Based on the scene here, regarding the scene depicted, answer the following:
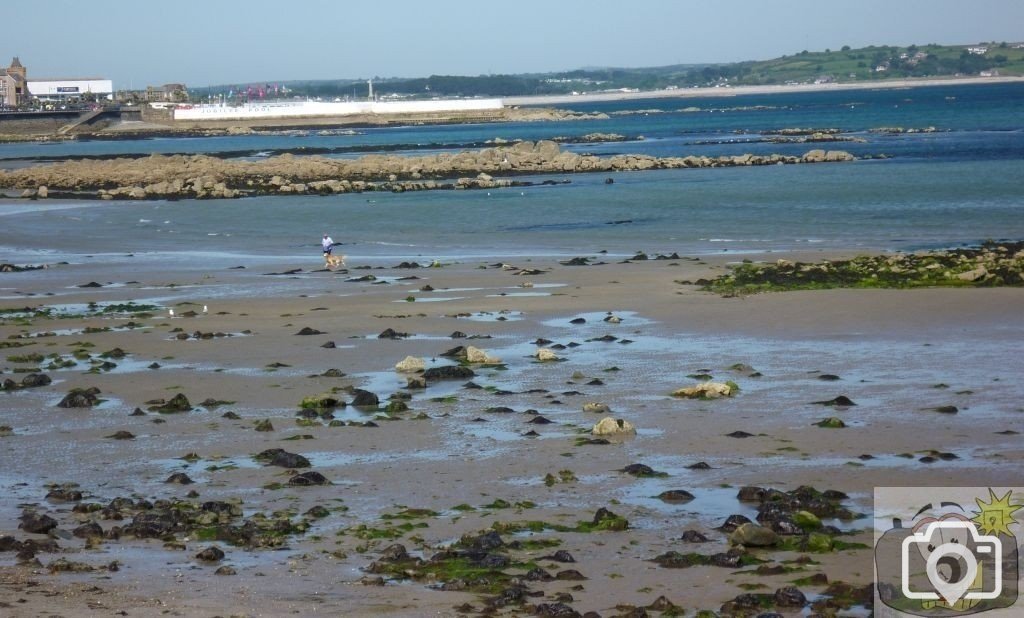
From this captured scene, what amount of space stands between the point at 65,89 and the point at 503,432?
16202 cm

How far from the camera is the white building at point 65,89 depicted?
159 metres

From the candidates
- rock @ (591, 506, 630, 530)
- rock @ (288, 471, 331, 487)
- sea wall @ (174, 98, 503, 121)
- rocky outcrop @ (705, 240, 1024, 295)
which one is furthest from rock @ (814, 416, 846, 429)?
sea wall @ (174, 98, 503, 121)

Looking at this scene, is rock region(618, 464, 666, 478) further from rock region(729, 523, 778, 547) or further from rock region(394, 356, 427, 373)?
rock region(394, 356, 427, 373)

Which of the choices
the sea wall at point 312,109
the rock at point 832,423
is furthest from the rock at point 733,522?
the sea wall at point 312,109

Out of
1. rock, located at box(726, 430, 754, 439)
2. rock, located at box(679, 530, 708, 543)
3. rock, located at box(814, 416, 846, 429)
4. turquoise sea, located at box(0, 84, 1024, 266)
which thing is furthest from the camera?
turquoise sea, located at box(0, 84, 1024, 266)

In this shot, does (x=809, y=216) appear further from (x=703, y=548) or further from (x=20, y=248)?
(x=703, y=548)

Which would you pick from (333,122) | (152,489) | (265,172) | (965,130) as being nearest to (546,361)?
(152,489)

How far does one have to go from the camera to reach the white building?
159 m

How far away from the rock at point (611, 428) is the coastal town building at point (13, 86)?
140 metres

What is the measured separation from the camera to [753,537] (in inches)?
317

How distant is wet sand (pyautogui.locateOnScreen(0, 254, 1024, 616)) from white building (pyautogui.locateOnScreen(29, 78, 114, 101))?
14902 centimetres

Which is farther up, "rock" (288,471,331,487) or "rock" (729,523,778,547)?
"rock" (729,523,778,547)

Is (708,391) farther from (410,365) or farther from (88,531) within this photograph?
(88,531)

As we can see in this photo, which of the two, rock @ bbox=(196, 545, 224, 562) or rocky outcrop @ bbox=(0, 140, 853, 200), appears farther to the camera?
rocky outcrop @ bbox=(0, 140, 853, 200)
